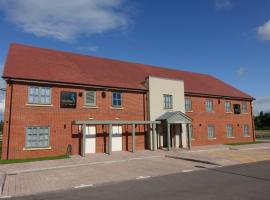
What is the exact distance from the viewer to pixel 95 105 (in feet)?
61.7

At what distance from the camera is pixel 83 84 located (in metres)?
18.2

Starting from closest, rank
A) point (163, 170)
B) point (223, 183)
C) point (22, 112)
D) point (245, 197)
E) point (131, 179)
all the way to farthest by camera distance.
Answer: point (245, 197)
point (223, 183)
point (131, 179)
point (163, 170)
point (22, 112)

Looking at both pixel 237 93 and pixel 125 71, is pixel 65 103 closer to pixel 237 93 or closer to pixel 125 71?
pixel 125 71

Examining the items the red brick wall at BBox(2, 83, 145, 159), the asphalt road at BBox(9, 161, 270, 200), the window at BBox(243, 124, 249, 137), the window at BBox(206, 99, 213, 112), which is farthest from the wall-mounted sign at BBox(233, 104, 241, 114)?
the asphalt road at BBox(9, 161, 270, 200)

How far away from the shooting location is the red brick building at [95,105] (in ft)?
52.7

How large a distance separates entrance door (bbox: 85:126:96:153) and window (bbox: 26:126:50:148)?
112 inches

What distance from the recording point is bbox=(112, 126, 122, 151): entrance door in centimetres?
1939

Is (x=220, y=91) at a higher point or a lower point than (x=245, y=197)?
higher

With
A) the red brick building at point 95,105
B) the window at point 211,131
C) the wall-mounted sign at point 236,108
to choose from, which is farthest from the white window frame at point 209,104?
→ the wall-mounted sign at point 236,108

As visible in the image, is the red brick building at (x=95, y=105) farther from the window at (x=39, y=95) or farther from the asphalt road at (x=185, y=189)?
the asphalt road at (x=185, y=189)

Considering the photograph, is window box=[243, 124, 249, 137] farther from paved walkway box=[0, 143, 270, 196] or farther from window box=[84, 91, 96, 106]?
window box=[84, 91, 96, 106]

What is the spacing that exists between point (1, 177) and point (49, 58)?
12.2m

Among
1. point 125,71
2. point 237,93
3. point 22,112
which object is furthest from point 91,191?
point 237,93

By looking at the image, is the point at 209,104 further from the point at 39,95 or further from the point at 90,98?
the point at 39,95
